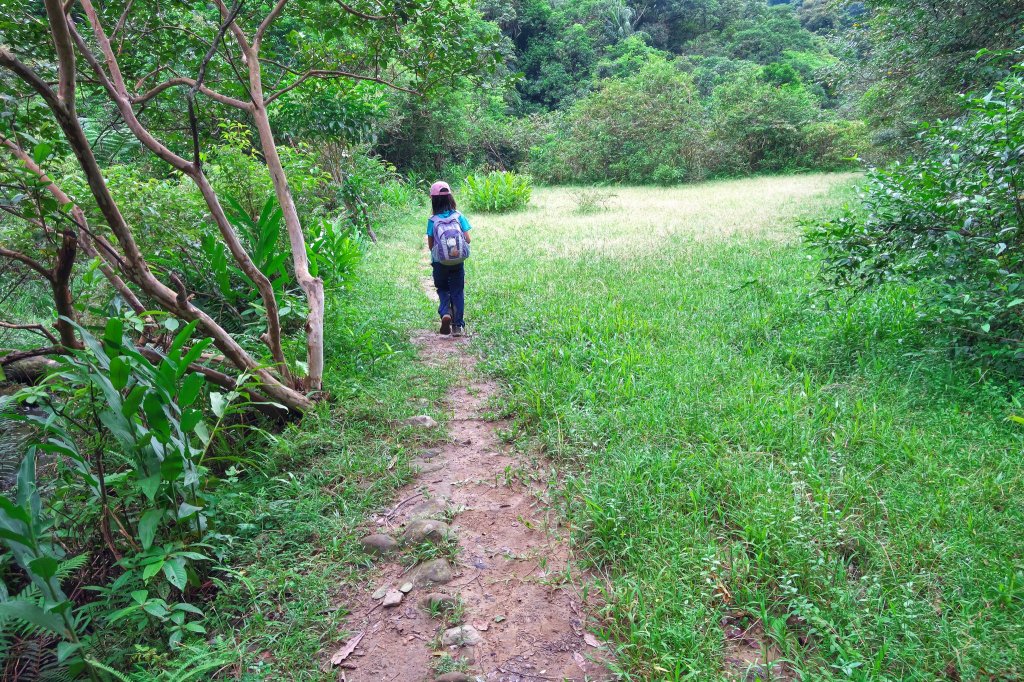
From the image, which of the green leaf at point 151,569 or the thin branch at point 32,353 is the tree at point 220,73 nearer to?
the thin branch at point 32,353

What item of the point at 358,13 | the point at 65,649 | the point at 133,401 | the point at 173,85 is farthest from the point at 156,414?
the point at 358,13

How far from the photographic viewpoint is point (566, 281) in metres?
6.59

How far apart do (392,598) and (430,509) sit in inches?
24.0

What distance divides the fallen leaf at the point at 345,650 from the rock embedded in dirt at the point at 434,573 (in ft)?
1.13

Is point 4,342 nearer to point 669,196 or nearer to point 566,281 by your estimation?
point 566,281

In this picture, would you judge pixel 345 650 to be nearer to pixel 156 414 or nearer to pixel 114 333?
pixel 156 414

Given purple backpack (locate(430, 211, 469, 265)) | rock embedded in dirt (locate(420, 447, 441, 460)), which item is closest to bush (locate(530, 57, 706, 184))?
purple backpack (locate(430, 211, 469, 265))

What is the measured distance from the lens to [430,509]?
9.95 ft

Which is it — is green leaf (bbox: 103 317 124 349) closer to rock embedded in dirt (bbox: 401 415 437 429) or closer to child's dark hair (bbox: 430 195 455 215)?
rock embedded in dirt (bbox: 401 415 437 429)

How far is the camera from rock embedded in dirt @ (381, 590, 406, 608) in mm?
2451

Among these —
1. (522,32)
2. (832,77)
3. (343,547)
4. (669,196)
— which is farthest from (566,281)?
(522,32)

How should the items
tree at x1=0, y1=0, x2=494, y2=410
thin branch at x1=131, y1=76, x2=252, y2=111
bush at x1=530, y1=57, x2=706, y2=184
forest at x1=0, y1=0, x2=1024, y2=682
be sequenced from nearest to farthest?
forest at x1=0, y1=0, x2=1024, y2=682 → tree at x1=0, y1=0, x2=494, y2=410 → thin branch at x1=131, y1=76, x2=252, y2=111 → bush at x1=530, y1=57, x2=706, y2=184

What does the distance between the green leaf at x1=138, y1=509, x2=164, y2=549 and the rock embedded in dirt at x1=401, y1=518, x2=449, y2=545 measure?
3.51 feet

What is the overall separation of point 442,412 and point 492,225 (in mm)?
8070
